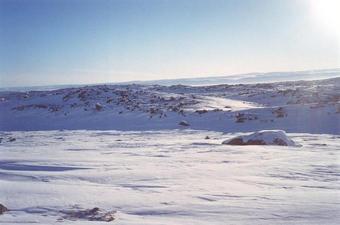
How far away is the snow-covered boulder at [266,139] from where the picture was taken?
40.5 ft

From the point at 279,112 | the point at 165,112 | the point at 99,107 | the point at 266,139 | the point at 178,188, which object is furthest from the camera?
the point at 99,107

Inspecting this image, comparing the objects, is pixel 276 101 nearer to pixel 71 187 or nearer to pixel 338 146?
pixel 338 146

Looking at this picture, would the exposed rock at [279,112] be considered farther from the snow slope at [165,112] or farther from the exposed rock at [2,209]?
the exposed rock at [2,209]

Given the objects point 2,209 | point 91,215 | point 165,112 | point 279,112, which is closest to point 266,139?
point 91,215

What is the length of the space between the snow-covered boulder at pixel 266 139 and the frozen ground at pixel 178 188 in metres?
2.87

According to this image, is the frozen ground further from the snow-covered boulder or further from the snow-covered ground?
the snow-covered boulder

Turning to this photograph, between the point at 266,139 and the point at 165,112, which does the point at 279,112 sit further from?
the point at 266,139

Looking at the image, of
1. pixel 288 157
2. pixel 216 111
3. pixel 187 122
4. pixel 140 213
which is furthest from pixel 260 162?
pixel 216 111

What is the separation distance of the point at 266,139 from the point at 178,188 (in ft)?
23.5

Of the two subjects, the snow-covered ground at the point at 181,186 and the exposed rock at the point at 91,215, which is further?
the snow-covered ground at the point at 181,186

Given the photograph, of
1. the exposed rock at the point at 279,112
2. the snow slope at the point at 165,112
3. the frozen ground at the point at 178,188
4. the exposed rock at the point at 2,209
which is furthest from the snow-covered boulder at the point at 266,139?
the exposed rock at the point at 2,209

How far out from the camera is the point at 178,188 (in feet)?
19.6

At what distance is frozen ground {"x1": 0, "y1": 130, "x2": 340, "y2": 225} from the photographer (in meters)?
4.62

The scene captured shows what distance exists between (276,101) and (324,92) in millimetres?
4190
